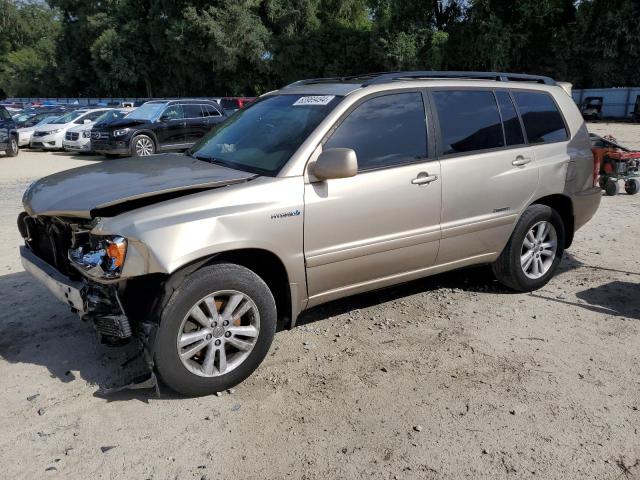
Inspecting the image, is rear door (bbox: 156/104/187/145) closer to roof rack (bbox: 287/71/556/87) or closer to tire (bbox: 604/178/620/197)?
tire (bbox: 604/178/620/197)

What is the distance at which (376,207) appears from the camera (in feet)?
13.1

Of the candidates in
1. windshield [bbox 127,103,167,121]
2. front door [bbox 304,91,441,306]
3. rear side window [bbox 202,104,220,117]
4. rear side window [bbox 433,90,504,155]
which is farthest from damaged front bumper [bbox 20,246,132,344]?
rear side window [bbox 202,104,220,117]

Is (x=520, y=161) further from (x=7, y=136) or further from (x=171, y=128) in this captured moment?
(x=7, y=136)

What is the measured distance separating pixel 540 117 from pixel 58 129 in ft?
59.9

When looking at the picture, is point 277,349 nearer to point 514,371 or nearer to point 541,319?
point 514,371

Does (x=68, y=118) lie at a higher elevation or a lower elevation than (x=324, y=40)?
lower

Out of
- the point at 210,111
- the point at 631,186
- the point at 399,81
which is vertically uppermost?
the point at 399,81

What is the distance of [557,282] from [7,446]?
186 inches

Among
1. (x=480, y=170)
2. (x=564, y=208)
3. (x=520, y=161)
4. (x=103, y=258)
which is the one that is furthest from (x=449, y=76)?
(x=103, y=258)

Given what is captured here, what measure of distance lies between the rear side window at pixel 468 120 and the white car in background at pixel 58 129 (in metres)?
17.7

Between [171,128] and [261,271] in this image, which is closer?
[261,271]

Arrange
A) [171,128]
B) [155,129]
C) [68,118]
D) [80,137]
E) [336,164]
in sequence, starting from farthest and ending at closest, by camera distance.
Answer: [68,118], [80,137], [171,128], [155,129], [336,164]

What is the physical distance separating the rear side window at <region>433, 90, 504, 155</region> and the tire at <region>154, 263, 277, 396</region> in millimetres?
1909

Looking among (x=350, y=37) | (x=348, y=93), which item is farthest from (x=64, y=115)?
(x=350, y=37)
